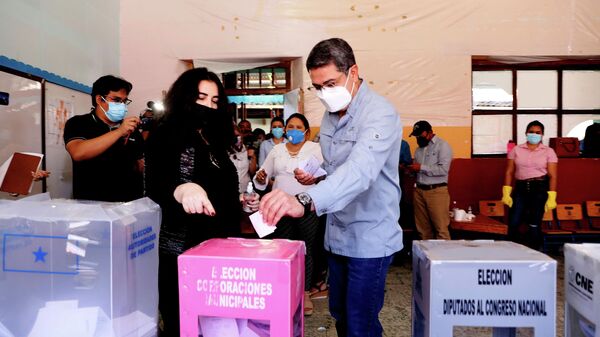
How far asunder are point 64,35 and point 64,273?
3.72 metres

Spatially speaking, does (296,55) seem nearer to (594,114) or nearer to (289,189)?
(289,189)

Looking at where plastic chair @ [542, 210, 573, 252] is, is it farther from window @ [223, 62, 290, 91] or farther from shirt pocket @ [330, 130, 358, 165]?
shirt pocket @ [330, 130, 358, 165]

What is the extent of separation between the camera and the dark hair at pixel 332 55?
1.48 meters

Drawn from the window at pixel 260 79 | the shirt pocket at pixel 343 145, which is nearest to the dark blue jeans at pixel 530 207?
the window at pixel 260 79

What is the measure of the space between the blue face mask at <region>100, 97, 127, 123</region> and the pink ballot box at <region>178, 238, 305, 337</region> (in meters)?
1.63

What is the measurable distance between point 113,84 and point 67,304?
1.71 metres

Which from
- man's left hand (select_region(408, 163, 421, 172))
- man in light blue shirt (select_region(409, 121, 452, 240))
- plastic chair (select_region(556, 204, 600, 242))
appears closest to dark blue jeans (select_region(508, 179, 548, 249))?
plastic chair (select_region(556, 204, 600, 242))

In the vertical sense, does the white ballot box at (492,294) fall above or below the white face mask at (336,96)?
below

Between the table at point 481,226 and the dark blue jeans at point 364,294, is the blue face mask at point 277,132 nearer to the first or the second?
the table at point 481,226

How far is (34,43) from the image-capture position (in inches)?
135

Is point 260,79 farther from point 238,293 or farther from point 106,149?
point 238,293

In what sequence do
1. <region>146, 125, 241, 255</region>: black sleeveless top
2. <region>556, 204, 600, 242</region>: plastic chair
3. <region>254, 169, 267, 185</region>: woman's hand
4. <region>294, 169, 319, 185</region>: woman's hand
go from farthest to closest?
<region>556, 204, 600, 242</region>: plastic chair < <region>254, 169, 267, 185</region>: woman's hand < <region>294, 169, 319, 185</region>: woman's hand < <region>146, 125, 241, 255</region>: black sleeveless top

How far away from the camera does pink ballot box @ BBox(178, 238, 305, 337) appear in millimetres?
943

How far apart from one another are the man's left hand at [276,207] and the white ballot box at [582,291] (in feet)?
2.61
